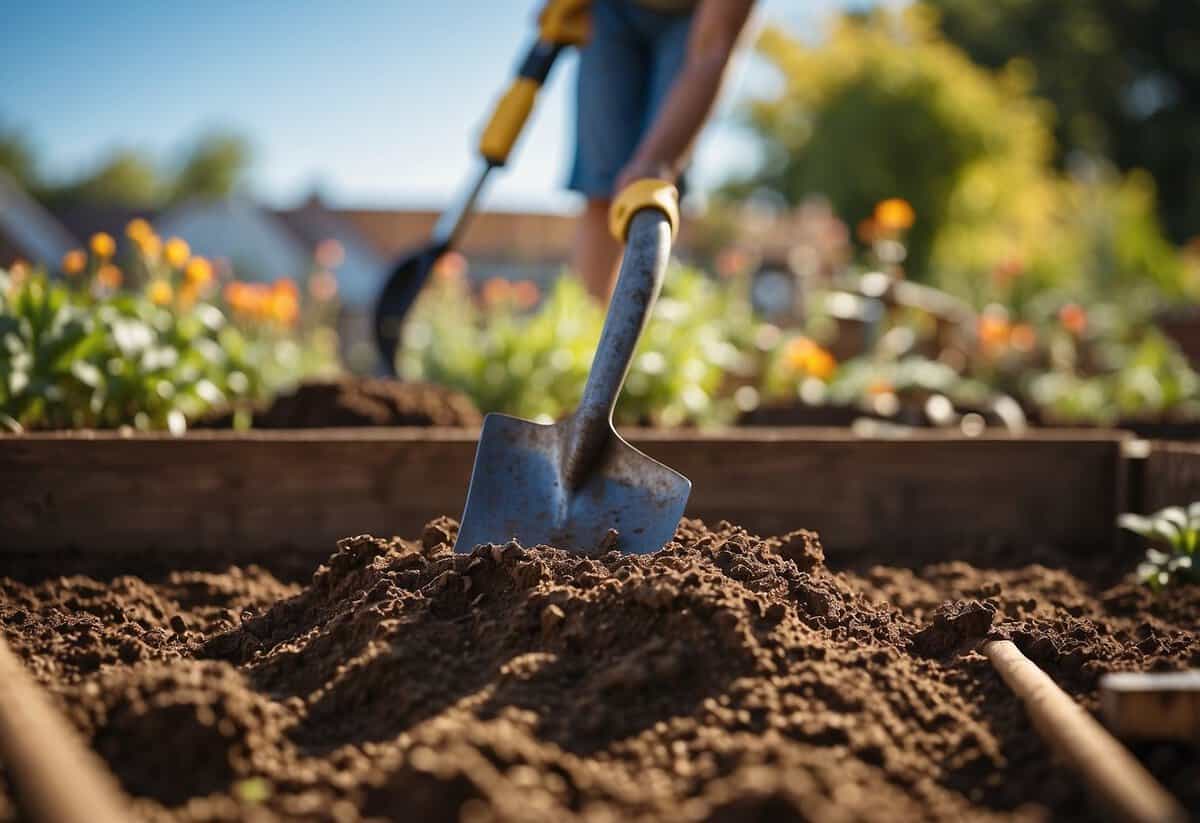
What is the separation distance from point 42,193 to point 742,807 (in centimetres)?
5383

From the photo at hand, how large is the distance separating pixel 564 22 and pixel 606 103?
32 cm

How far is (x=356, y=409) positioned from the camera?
3338 mm

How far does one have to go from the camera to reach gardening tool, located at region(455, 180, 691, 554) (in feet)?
6.79

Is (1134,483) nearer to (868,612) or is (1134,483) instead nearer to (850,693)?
(868,612)

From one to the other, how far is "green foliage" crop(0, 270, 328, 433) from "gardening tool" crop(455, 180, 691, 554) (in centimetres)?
131

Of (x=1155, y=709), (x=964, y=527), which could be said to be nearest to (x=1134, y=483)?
(x=964, y=527)

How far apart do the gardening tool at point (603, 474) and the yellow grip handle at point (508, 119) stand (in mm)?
1454

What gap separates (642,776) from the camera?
1207 millimetres

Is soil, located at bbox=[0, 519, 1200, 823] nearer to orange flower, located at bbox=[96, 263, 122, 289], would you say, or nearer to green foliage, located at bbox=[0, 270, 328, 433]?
green foliage, located at bbox=[0, 270, 328, 433]

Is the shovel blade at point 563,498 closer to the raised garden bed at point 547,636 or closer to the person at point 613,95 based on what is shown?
the raised garden bed at point 547,636

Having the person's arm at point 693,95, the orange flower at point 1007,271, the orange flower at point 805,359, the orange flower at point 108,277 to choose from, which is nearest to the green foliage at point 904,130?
the orange flower at point 1007,271

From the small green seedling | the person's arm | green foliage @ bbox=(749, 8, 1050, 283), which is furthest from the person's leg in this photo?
green foliage @ bbox=(749, 8, 1050, 283)

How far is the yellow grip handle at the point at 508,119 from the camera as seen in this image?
359cm

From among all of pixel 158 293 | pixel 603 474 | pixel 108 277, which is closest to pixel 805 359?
pixel 158 293
